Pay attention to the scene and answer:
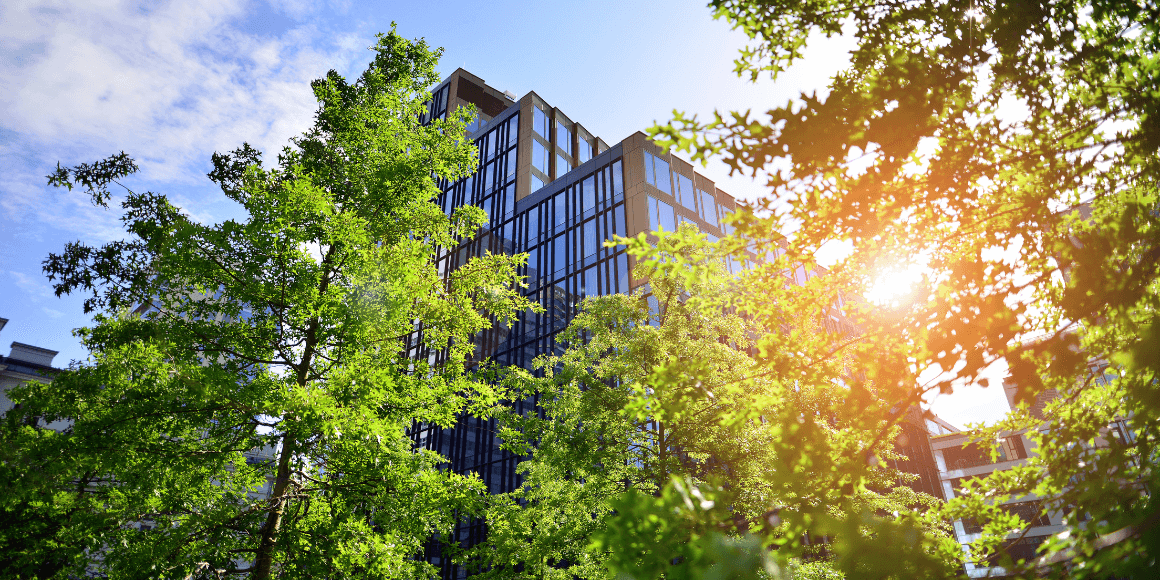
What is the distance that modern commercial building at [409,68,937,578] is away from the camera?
30.7m

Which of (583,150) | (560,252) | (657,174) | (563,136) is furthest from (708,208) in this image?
(563,136)

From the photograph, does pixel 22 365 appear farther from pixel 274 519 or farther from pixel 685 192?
pixel 685 192

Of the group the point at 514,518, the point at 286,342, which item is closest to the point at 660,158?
the point at 514,518

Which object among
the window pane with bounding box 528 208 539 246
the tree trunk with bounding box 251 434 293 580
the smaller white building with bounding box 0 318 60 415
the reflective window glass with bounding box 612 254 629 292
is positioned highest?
the window pane with bounding box 528 208 539 246

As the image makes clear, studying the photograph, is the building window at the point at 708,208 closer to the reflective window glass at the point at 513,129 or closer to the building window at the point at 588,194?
the building window at the point at 588,194

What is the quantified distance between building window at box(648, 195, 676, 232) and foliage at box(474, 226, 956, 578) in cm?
1861

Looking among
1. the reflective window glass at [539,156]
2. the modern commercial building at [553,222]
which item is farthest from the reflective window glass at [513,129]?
the reflective window glass at [539,156]

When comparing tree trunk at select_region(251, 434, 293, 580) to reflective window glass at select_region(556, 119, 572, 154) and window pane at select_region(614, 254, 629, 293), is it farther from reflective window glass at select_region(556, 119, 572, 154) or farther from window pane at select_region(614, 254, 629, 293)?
reflective window glass at select_region(556, 119, 572, 154)

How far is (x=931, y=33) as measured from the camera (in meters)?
4.68

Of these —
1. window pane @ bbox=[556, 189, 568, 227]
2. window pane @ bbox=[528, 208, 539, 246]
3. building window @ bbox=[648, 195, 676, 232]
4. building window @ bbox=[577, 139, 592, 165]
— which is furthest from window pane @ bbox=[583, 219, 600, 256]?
building window @ bbox=[577, 139, 592, 165]

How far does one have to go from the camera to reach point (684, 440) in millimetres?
9977

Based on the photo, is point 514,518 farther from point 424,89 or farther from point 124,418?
point 424,89

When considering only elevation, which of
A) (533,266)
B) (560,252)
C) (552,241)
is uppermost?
(552,241)

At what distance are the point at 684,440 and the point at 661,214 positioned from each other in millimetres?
22441
